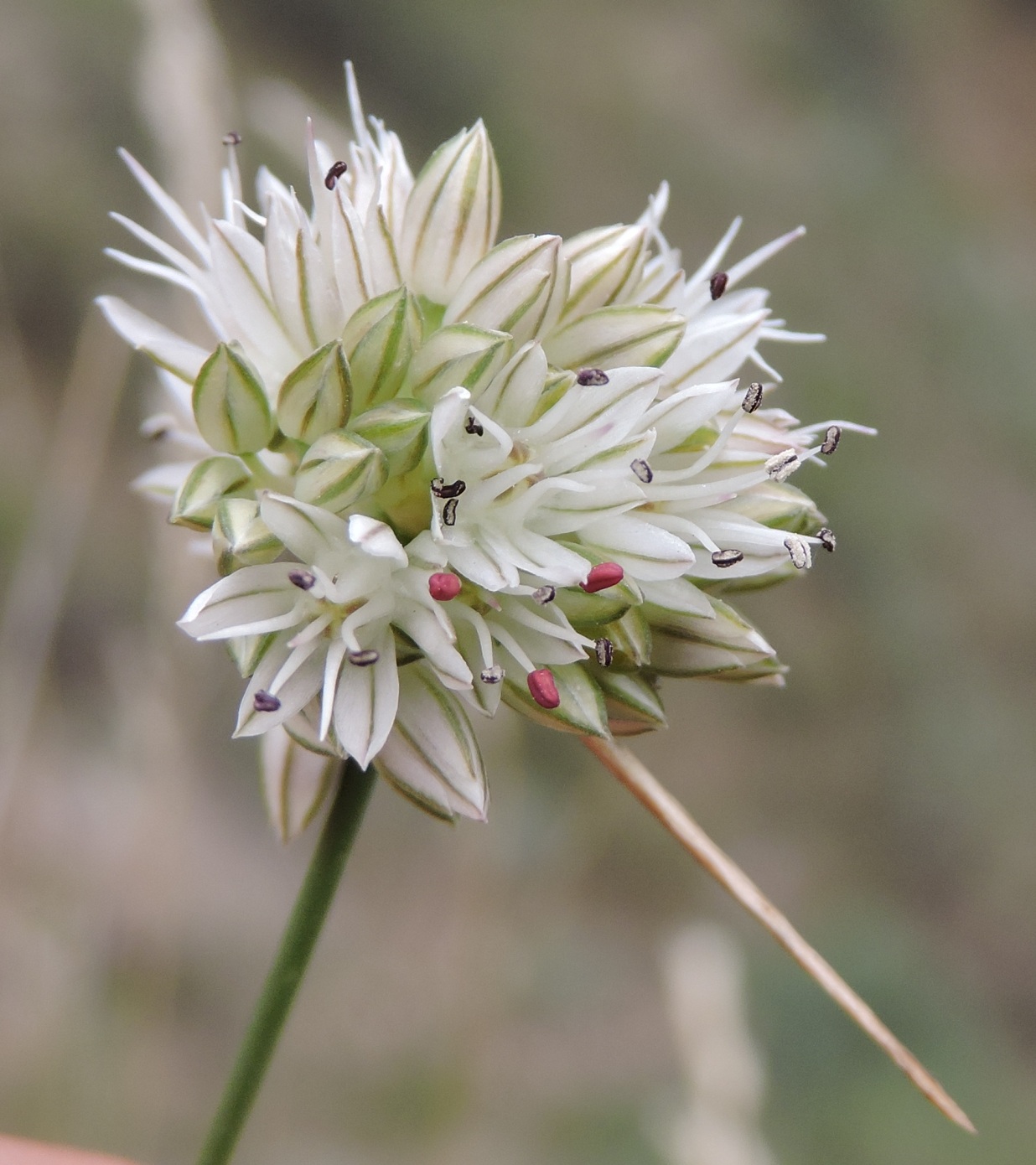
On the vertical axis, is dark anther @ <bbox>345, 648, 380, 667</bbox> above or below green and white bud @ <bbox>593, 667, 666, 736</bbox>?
below

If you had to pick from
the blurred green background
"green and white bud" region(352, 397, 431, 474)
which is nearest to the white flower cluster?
"green and white bud" region(352, 397, 431, 474)

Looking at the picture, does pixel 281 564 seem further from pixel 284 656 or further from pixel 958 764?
pixel 958 764

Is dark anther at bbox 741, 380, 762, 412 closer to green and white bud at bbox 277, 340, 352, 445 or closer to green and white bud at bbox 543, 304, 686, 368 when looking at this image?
green and white bud at bbox 543, 304, 686, 368

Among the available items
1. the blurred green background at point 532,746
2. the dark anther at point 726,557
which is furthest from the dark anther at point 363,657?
the blurred green background at point 532,746

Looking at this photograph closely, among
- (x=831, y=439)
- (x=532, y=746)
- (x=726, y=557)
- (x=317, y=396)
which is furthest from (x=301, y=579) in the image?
(x=532, y=746)

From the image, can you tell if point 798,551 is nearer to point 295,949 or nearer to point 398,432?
point 398,432

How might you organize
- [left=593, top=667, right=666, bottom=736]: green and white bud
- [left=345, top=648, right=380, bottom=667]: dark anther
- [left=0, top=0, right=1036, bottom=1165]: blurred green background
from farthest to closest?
1. [left=0, top=0, right=1036, bottom=1165]: blurred green background
2. [left=593, top=667, right=666, bottom=736]: green and white bud
3. [left=345, top=648, right=380, bottom=667]: dark anther

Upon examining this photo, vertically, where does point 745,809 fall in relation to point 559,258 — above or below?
below

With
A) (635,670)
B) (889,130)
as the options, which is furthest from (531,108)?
(635,670)
